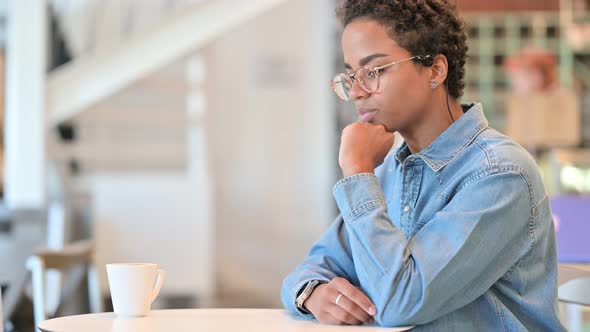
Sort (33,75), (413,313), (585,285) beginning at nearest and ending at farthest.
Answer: (413,313) < (585,285) < (33,75)

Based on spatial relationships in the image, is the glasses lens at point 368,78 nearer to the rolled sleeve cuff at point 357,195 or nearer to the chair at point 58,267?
the rolled sleeve cuff at point 357,195

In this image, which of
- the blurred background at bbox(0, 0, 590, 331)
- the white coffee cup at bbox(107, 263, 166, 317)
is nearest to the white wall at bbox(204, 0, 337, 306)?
the blurred background at bbox(0, 0, 590, 331)

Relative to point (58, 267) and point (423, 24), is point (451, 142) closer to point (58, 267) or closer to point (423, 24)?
point (423, 24)

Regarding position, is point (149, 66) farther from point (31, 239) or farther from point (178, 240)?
point (31, 239)

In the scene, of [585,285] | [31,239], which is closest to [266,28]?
[31,239]

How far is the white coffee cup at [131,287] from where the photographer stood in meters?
1.31

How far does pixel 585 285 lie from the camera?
1.64 meters

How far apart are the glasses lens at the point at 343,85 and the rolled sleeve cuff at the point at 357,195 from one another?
0.15 m

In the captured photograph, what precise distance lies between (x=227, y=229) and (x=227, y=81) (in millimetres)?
1246

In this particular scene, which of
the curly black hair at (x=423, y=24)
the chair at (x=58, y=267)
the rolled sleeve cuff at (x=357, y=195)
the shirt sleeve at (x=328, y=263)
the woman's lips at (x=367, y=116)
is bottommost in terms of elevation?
the chair at (x=58, y=267)

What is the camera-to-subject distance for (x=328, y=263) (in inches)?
59.6

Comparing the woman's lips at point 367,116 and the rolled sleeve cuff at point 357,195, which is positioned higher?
the woman's lips at point 367,116

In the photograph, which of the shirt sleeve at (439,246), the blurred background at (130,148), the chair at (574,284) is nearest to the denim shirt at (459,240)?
the shirt sleeve at (439,246)

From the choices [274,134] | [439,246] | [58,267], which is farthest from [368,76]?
[274,134]
